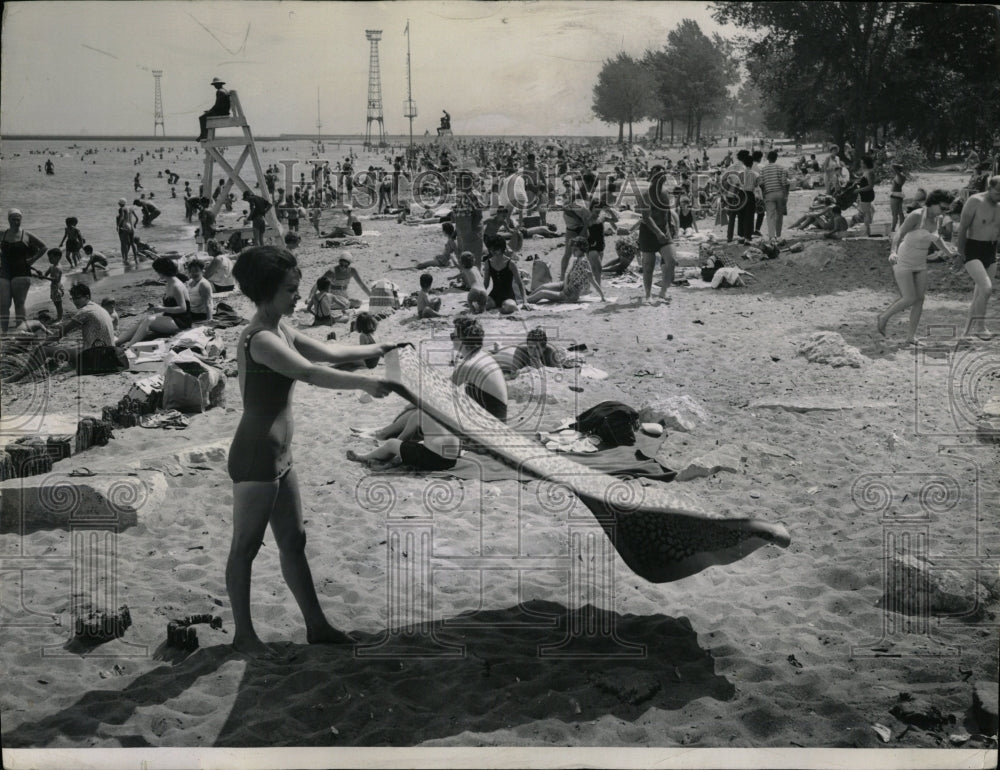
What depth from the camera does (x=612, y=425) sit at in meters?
6.82

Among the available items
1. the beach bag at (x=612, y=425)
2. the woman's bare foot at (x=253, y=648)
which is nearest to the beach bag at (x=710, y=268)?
the beach bag at (x=612, y=425)

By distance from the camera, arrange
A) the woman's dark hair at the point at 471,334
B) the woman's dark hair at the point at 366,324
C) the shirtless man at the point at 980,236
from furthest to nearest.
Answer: the woman's dark hair at the point at 366,324, the shirtless man at the point at 980,236, the woman's dark hair at the point at 471,334

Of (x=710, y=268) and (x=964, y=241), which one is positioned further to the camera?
(x=710, y=268)

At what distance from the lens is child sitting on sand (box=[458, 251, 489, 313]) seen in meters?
A: 10.8

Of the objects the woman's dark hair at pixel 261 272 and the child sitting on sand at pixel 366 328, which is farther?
the child sitting on sand at pixel 366 328

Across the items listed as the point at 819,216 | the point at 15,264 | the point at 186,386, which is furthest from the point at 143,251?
the point at 819,216

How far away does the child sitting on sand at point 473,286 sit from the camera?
1084 centimetres

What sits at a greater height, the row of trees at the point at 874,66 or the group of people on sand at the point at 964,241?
the row of trees at the point at 874,66

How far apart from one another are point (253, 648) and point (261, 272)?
5.45 ft

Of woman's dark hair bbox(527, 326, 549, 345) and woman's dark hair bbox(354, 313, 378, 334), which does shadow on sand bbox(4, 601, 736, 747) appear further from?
woman's dark hair bbox(354, 313, 378, 334)

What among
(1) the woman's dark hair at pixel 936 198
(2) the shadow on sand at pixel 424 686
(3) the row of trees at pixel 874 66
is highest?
(3) the row of trees at pixel 874 66

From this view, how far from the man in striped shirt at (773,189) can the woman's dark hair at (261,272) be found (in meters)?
12.2

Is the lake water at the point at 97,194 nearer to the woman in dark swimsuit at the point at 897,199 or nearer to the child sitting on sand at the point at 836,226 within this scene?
the child sitting on sand at the point at 836,226

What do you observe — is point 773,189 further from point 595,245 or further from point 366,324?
point 366,324
